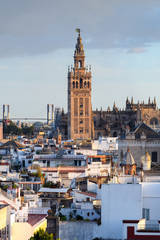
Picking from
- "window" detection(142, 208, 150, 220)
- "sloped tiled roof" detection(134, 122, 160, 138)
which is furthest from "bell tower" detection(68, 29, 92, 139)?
"window" detection(142, 208, 150, 220)

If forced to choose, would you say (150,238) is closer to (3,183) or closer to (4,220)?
(4,220)

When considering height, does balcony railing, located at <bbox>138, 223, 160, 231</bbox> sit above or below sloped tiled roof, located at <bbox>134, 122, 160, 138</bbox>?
below

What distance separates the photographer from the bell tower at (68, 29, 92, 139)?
177 metres

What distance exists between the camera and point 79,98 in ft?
591

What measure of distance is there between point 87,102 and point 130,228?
509ft

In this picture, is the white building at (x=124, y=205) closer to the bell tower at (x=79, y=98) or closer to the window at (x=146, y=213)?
the window at (x=146, y=213)

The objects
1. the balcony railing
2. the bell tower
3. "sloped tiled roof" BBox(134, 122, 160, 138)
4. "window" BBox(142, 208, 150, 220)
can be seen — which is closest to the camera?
the balcony railing

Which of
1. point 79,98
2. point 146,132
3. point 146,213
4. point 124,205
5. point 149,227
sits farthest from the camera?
point 79,98

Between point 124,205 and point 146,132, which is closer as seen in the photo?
point 124,205

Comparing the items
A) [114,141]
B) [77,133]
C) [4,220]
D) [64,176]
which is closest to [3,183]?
[64,176]

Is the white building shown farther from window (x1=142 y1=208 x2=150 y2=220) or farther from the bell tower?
the bell tower

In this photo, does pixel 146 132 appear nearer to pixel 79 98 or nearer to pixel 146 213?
pixel 146 213

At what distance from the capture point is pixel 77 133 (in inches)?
6919

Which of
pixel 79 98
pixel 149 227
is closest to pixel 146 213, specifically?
pixel 149 227
